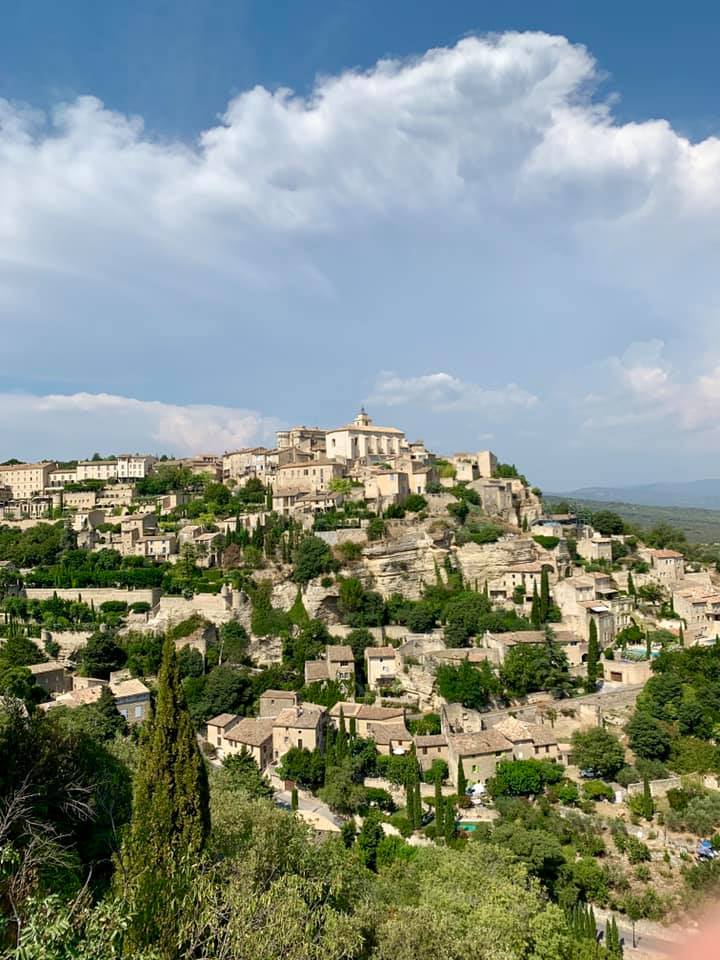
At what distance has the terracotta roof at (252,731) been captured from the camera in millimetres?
31850

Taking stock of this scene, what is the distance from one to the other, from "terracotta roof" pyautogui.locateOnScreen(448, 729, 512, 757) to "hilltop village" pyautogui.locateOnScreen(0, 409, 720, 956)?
0.10 metres

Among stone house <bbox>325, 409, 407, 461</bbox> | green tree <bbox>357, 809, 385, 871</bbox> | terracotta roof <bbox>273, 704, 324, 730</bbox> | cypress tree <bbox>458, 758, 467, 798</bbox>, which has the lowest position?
green tree <bbox>357, 809, 385, 871</bbox>

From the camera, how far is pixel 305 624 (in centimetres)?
4122

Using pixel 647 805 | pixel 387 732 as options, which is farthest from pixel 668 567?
pixel 387 732

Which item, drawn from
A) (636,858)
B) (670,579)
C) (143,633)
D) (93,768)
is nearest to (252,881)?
(93,768)

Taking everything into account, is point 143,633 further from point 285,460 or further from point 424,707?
point 285,460

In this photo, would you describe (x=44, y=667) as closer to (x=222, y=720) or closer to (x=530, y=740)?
(x=222, y=720)

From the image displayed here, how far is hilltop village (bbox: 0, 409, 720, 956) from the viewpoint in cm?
2642

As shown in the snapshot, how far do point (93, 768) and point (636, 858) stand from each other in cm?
1961

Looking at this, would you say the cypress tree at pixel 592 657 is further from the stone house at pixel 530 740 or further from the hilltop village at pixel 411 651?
the stone house at pixel 530 740

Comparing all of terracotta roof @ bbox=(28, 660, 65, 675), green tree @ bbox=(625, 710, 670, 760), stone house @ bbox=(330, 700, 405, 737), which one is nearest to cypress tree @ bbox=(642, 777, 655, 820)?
green tree @ bbox=(625, 710, 670, 760)

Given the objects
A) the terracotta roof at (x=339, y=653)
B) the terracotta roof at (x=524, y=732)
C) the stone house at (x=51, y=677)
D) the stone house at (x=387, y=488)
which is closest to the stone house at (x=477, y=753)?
the terracotta roof at (x=524, y=732)

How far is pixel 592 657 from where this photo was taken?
35.6m

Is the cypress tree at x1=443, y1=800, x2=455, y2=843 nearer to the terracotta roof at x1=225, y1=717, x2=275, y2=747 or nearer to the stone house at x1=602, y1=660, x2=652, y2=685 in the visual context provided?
the terracotta roof at x1=225, y1=717, x2=275, y2=747
